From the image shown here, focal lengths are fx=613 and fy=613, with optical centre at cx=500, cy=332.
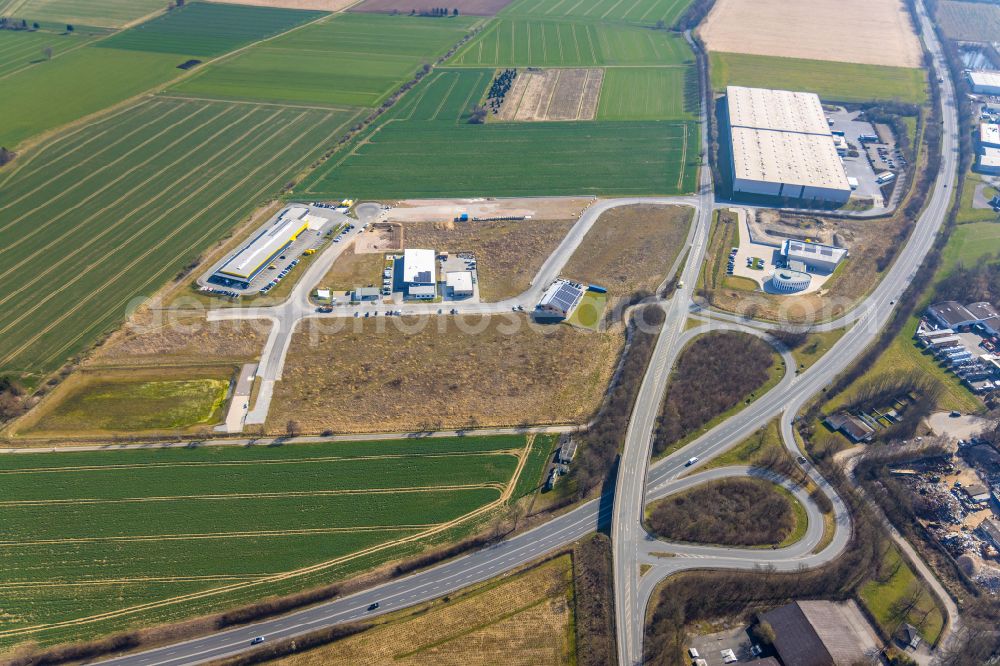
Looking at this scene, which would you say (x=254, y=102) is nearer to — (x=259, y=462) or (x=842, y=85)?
(x=259, y=462)

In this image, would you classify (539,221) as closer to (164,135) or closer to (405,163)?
(405,163)

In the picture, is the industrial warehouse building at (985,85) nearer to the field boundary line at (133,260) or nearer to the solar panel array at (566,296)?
the solar panel array at (566,296)

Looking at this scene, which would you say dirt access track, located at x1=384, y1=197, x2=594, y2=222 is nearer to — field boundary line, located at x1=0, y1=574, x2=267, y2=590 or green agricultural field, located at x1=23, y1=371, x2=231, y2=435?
green agricultural field, located at x1=23, y1=371, x2=231, y2=435

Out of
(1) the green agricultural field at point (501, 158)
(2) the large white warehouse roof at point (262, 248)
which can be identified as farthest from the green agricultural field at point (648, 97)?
(2) the large white warehouse roof at point (262, 248)

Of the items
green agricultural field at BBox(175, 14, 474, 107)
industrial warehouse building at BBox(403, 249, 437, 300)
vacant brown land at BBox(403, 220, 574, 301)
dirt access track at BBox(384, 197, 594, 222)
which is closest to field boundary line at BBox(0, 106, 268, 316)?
green agricultural field at BBox(175, 14, 474, 107)

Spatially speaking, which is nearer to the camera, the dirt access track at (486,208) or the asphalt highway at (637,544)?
the asphalt highway at (637,544)
